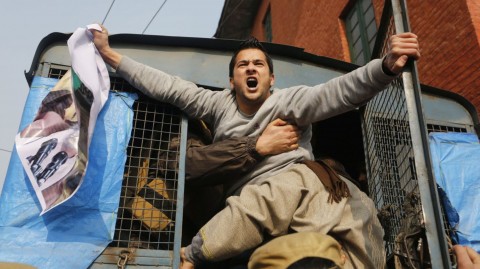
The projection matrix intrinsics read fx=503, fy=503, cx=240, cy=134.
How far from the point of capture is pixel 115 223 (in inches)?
125

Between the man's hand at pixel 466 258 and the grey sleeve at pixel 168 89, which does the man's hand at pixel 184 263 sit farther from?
the man's hand at pixel 466 258

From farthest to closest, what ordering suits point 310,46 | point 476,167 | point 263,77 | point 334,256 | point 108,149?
point 310,46, point 476,167, point 263,77, point 108,149, point 334,256

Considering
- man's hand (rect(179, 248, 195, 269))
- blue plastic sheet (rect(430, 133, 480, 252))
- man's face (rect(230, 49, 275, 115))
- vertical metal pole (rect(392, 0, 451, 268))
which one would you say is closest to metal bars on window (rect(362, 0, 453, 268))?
vertical metal pole (rect(392, 0, 451, 268))

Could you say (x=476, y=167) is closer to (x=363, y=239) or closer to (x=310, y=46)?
(x=363, y=239)

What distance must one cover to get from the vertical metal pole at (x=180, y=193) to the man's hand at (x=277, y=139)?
1.77 ft

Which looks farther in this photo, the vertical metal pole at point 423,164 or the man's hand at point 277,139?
the man's hand at point 277,139

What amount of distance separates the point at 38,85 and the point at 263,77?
1579 millimetres

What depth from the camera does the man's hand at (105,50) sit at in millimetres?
3588

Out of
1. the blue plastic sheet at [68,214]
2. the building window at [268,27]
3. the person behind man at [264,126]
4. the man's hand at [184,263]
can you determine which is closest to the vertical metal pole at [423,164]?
the person behind man at [264,126]

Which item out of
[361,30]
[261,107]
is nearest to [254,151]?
[261,107]

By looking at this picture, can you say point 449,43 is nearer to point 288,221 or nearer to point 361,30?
point 361,30

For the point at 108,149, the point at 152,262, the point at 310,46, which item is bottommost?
the point at 152,262

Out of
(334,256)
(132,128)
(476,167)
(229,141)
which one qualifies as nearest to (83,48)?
(132,128)

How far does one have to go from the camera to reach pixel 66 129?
3197 millimetres
